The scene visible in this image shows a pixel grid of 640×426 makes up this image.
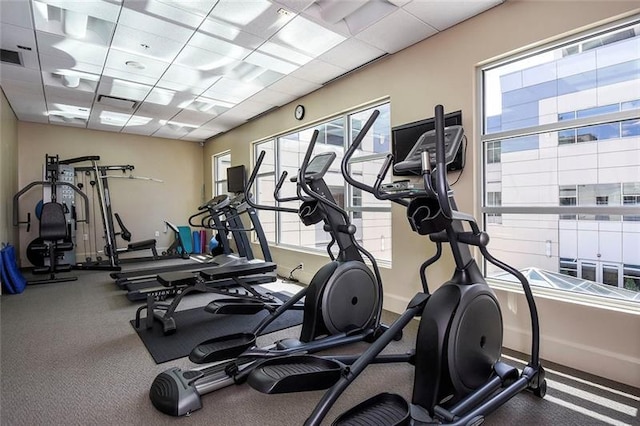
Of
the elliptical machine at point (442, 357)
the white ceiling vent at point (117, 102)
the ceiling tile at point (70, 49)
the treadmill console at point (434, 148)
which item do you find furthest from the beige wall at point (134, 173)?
the treadmill console at point (434, 148)

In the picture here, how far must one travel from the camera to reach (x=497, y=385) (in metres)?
1.87

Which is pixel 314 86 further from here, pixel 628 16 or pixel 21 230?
pixel 21 230

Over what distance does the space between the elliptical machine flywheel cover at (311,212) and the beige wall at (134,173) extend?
250 inches

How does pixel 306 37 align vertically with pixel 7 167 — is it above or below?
above

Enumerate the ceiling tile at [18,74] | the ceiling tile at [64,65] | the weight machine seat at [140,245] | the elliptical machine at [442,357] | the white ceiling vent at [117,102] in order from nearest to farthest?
the elliptical machine at [442,357] < the ceiling tile at [64,65] < the ceiling tile at [18,74] < the white ceiling vent at [117,102] < the weight machine seat at [140,245]

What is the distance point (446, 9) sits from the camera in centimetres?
290

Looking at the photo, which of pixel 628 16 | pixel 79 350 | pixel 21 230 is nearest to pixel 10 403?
pixel 79 350

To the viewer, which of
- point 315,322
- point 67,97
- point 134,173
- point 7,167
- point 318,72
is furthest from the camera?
point 134,173

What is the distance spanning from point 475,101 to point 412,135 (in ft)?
2.15

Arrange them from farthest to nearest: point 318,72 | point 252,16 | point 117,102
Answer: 1. point 117,102
2. point 318,72
3. point 252,16

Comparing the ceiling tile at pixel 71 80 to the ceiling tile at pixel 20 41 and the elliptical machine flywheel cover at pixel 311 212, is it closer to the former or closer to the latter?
the ceiling tile at pixel 20 41

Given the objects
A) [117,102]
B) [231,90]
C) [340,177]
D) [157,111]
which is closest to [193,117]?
[157,111]

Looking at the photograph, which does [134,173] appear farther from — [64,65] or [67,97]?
[64,65]

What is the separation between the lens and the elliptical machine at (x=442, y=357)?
1.63m
